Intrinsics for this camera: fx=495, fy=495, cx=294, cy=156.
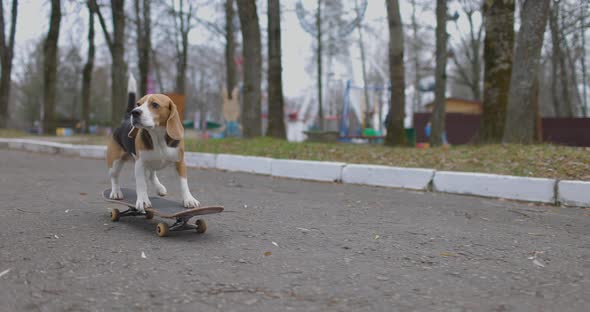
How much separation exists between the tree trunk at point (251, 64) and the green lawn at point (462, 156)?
155cm

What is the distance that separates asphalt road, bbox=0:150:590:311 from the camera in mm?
2723

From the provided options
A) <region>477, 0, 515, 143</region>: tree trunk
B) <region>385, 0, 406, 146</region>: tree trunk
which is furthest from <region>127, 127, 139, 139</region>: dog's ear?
<region>385, 0, 406, 146</region>: tree trunk

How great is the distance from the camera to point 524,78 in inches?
393

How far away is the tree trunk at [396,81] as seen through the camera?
535 inches

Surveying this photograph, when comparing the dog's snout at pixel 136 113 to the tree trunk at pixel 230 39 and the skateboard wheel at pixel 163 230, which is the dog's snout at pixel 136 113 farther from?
the tree trunk at pixel 230 39

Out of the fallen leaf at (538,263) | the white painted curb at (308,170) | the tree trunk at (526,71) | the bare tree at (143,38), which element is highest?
the bare tree at (143,38)

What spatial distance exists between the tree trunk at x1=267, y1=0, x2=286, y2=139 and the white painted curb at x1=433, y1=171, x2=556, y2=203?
7.67 meters

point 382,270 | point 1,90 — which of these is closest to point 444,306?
point 382,270

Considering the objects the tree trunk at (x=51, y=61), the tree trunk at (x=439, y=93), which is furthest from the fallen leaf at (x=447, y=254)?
the tree trunk at (x=51, y=61)

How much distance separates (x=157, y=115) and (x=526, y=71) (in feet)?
27.5

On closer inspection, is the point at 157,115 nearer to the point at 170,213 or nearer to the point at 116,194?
the point at 170,213

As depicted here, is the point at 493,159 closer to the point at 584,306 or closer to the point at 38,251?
the point at 584,306

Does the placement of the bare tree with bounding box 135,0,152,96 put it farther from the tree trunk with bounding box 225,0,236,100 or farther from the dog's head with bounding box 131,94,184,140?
the dog's head with bounding box 131,94,184,140

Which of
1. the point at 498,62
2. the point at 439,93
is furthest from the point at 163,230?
the point at 439,93
